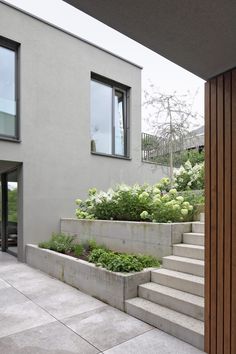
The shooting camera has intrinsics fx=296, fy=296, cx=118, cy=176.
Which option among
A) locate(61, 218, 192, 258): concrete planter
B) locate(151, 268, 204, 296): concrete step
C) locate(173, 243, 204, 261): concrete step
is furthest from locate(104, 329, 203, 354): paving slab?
locate(61, 218, 192, 258): concrete planter

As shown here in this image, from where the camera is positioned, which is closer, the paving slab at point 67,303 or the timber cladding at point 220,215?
the timber cladding at point 220,215

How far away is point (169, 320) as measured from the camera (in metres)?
3.33

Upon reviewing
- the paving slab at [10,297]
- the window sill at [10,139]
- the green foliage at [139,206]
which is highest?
the window sill at [10,139]

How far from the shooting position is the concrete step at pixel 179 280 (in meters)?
3.65

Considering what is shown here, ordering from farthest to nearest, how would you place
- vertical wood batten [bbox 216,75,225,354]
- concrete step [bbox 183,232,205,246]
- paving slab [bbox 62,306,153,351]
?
concrete step [bbox 183,232,205,246]
paving slab [bbox 62,306,153,351]
vertical wood batten [bbox 216,75,225,354]

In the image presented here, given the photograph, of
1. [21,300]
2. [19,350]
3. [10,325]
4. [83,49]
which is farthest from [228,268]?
[83,49]

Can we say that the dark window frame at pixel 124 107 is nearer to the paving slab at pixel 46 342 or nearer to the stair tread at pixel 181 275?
the stair tread at pixel 181 275

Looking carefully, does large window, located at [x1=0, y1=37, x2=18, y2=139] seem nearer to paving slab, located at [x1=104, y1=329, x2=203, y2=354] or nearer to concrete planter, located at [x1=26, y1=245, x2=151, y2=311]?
concrete planter, located at [x1=26, y1=245, x2=151, y2=311]

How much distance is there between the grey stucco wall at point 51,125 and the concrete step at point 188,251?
3.91m

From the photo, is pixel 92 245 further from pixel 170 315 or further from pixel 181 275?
pixel 170 315

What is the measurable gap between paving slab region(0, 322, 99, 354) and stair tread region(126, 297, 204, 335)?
88 centimetres

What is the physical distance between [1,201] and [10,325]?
5.76 meters

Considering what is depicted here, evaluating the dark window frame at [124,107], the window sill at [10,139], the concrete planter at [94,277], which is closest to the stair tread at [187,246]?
the concrete planter at [94,277]

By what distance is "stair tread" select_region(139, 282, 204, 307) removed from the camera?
3452 millimetres
